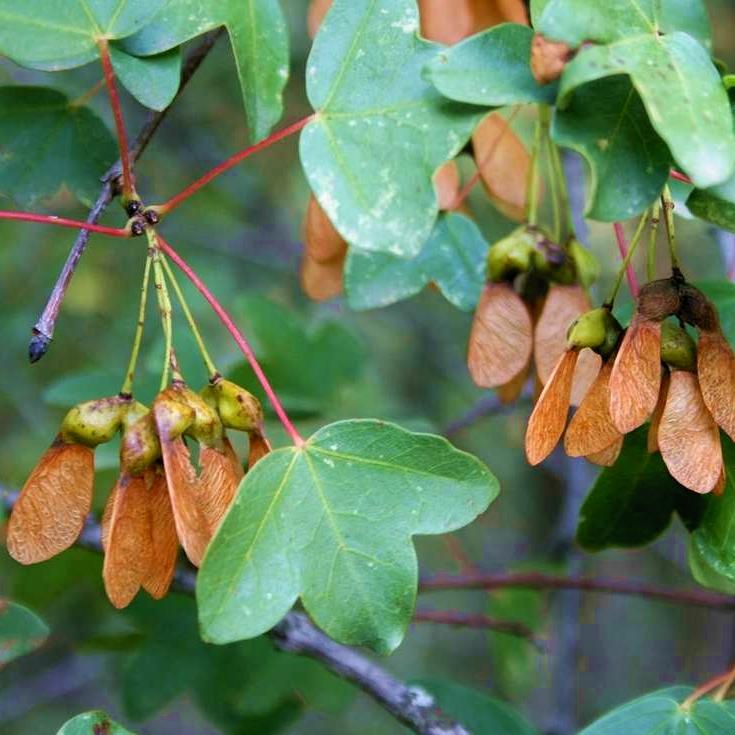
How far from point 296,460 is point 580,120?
37 cm

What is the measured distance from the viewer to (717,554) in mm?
1081

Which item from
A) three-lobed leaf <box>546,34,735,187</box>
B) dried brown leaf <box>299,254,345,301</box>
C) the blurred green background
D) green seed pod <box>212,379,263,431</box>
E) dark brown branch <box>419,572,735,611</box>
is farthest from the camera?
the blurred green background

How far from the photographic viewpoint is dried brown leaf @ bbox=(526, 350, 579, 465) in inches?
38.1

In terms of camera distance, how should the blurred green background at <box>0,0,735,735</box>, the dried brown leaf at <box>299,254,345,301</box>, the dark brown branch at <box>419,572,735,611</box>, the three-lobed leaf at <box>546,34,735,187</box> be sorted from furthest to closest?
the blurred green background at <box>0,0,735,735</box> → the dark brown branch at <box>419,572,735,611</box> → the dried brown leaf at <box>299,254,345,301</box> → the three-lobed leaf at <box>546,34,735,187</box>

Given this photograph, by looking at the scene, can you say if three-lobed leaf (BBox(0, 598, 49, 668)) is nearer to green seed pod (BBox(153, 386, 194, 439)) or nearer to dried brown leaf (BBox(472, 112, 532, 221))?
green seed pod (BBox(153, 386, 194, 439))

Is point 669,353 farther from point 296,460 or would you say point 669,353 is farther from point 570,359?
point 296,460

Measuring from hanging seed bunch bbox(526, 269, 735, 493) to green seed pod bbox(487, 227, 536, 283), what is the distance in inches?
8.5

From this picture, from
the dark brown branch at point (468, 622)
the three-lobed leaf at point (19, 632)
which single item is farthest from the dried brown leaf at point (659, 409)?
the dark brown branch at point (468, 622)

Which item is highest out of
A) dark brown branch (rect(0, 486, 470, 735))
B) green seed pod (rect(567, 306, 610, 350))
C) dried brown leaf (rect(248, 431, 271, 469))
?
green seed pod (rect(567, 306, 610, 350))

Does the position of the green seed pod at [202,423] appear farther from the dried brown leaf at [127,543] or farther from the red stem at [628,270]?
the red stem at [628,270]

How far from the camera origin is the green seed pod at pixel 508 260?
121 cm

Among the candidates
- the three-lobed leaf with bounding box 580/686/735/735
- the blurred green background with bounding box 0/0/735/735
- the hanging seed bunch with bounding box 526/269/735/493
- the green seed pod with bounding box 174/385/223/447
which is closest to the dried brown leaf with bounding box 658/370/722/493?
the hanging seed bunch with bounding box 526/269/735/493

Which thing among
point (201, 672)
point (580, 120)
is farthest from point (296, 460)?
point (201, 672)

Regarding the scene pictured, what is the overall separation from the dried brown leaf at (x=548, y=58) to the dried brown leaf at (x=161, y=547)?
0.46m
